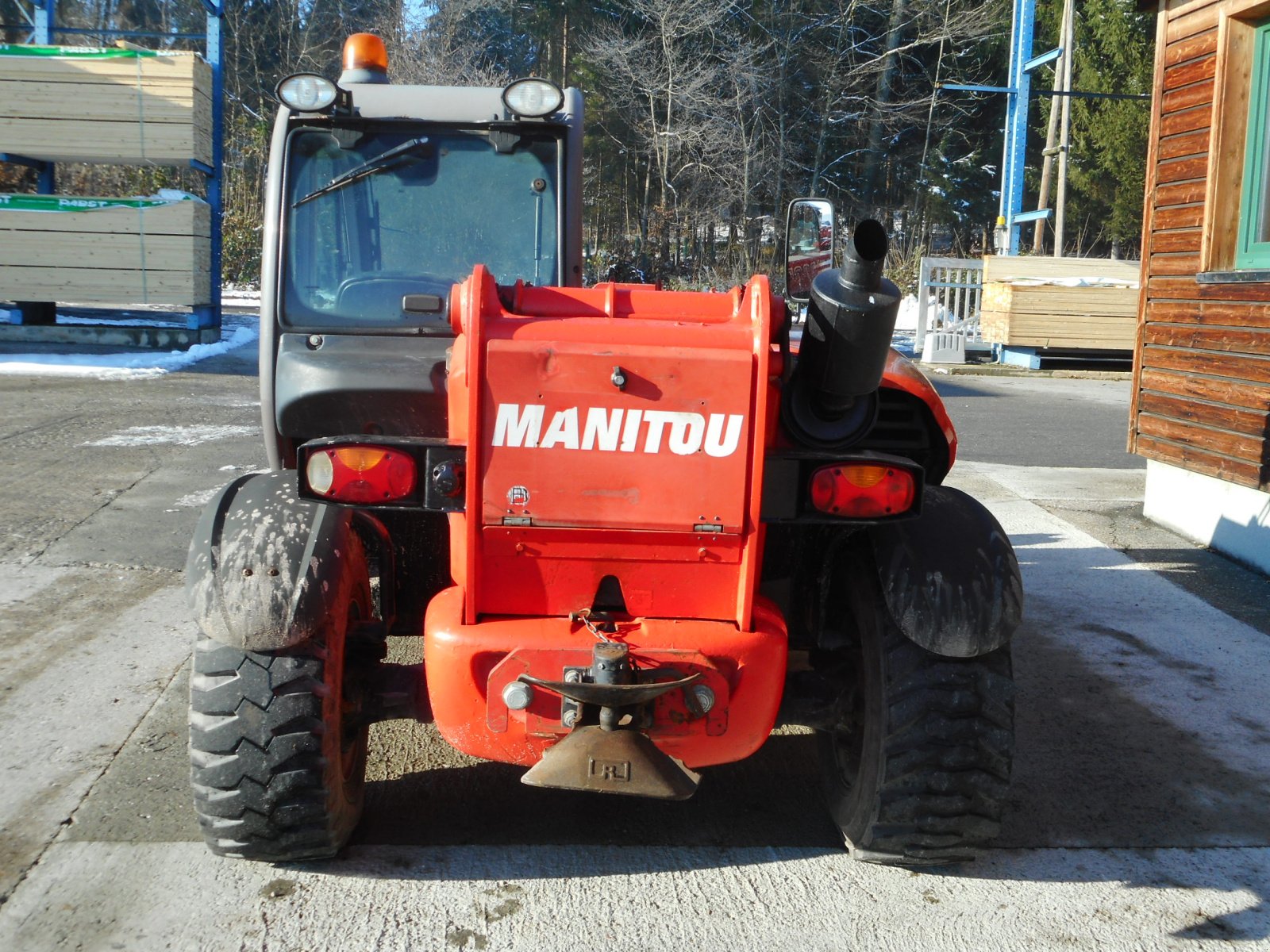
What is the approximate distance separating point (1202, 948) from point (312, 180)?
359 cm

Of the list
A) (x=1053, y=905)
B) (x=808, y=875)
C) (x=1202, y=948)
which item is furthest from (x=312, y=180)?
(x=1202, y=948)

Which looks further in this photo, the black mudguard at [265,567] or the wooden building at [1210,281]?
the wooden building at [1210,281]

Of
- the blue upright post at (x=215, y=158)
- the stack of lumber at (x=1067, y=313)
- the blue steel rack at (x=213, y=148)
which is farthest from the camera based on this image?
the stack of lumber at (x=1067, y=313)

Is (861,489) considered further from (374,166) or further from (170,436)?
(170,436)

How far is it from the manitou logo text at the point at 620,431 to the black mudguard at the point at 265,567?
0.61 metres

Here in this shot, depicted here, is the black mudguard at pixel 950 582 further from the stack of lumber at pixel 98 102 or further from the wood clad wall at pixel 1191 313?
the stack of lumber at pixel 98 102

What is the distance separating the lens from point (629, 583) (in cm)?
289

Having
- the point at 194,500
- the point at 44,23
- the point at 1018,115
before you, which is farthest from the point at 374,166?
the point at 1018,115

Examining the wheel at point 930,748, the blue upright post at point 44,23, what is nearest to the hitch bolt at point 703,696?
the wheel at point 930,748

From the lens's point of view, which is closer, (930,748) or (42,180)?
(930,748)

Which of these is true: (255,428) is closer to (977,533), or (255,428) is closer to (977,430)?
(977,430)

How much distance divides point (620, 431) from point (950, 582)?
93 cm

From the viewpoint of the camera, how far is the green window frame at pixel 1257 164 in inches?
259

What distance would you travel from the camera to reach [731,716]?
9.34 feet
